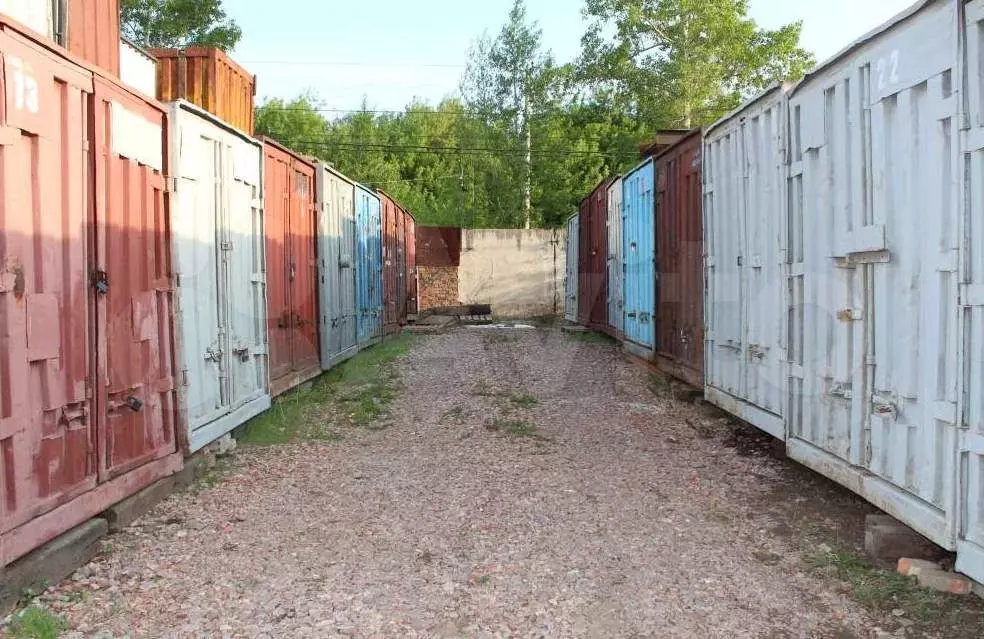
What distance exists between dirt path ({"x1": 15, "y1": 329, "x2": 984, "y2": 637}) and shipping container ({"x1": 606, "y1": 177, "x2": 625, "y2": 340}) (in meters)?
5.57

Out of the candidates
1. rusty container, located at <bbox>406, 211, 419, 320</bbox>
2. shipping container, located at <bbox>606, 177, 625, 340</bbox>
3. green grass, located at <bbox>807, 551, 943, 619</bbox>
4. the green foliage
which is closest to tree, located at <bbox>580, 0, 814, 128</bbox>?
the green foliage

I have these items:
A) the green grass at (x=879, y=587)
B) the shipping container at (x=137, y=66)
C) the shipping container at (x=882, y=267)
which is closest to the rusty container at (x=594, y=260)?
the shipping container at (x=137, y=66)

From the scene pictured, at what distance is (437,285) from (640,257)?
17329 millimetres

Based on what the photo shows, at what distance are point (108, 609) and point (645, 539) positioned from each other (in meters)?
2.89

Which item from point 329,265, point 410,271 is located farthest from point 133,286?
point 410,271

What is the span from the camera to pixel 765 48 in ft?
106

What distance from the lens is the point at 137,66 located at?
9453mm

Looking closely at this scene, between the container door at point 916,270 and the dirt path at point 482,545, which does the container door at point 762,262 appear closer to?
the dirt path at point 482,545

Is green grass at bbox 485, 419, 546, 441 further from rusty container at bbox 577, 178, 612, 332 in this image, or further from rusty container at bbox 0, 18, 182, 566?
rusty container at bbox 577, 178, 612, 332

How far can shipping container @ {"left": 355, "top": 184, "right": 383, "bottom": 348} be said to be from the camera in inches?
540

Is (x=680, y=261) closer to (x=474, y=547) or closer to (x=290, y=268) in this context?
(x=290, y=268)

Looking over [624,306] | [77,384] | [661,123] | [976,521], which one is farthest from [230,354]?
[661,123]

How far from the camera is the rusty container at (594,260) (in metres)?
15.5

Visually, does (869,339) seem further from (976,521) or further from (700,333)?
Answer: (700,333)
